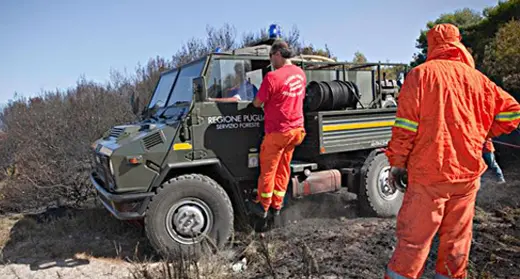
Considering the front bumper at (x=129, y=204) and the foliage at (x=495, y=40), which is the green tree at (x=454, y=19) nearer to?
the foliage at (x=495, y=40)

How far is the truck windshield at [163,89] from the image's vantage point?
5309 millimetres

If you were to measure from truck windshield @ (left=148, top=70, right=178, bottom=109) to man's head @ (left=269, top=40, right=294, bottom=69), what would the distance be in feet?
4.94

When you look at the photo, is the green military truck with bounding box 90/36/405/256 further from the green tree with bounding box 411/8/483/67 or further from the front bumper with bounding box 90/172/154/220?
the green tree with bounding box 411/8/483/67

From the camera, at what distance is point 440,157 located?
2512 millimetres

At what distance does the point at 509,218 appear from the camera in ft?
14.7

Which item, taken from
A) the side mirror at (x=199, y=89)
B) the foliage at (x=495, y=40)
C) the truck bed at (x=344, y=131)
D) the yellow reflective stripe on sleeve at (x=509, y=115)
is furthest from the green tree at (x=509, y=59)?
the side mirror at (x=199, y=89)

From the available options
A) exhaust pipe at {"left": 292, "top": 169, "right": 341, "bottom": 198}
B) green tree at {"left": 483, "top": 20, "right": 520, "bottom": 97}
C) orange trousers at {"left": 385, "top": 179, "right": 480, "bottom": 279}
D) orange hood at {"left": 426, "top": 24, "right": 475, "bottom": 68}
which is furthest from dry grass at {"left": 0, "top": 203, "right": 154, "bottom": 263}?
green tree at {"left": 483, "top": 20, "right": 520, "bottom": 97}

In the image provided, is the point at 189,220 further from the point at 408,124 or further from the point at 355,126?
the point at 408,124

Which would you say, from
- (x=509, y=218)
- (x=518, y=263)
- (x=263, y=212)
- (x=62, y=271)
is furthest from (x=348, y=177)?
(x=62, y=271)

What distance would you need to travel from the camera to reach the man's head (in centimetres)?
445

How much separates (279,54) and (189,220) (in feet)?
6.82

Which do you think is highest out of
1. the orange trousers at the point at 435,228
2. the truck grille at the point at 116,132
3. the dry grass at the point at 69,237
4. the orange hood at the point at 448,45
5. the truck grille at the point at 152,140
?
the orange hood at the point at 448,45

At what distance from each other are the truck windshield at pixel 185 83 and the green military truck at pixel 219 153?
0.02 metres

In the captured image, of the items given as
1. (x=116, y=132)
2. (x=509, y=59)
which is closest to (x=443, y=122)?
(x=116, y=132)
